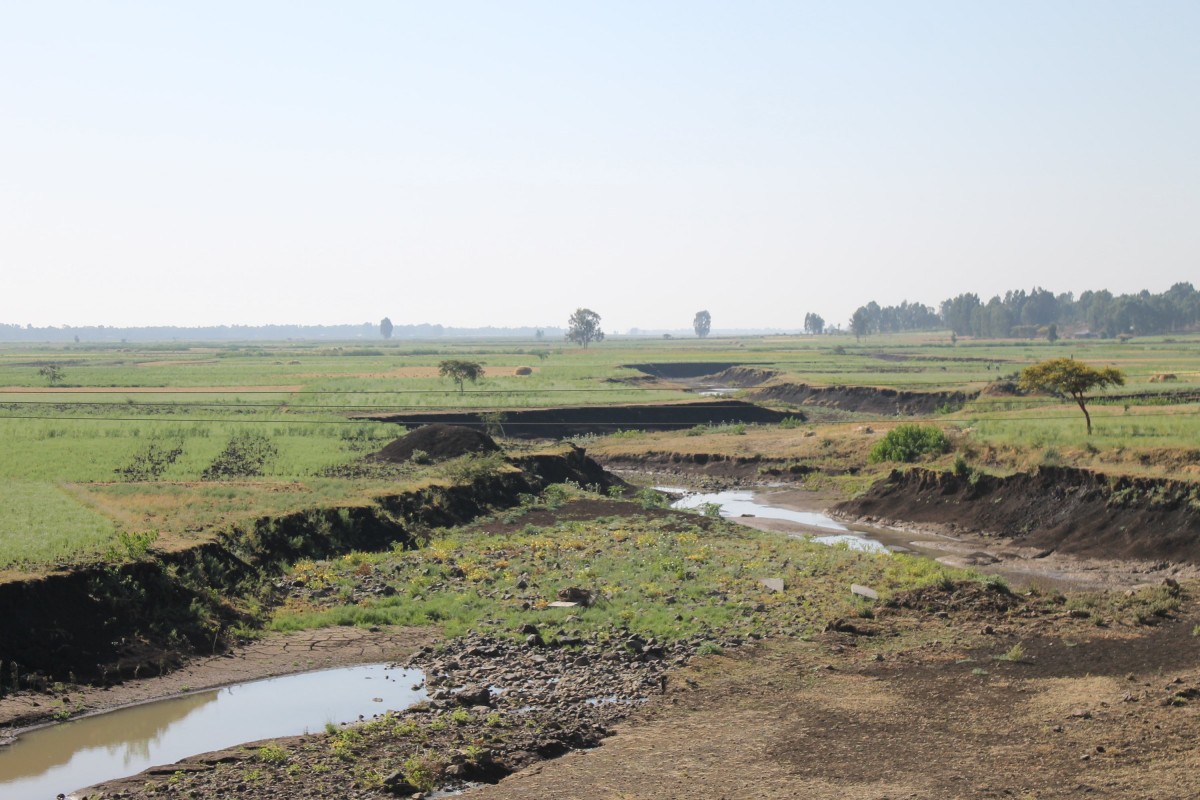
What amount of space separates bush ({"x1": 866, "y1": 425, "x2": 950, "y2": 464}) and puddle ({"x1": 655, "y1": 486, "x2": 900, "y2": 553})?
7120 millimetres

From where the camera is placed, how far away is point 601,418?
264 ft

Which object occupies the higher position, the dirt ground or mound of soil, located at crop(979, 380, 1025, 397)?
mound of soil, located at crop(979, 380, 1025, 397)

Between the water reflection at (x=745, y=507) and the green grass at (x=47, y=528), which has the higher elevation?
the green grass at (x=47, y=528)

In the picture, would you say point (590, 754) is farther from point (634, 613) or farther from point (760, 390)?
point (760, 390)

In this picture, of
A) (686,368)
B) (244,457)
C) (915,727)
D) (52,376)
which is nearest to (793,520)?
(244,457)

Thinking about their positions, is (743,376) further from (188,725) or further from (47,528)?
(188,725)

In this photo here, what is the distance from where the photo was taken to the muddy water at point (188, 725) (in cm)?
1895

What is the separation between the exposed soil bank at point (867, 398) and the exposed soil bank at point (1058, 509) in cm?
4116

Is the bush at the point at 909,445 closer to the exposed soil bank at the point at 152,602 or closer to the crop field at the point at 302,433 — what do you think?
the crop field at the point at 302,433

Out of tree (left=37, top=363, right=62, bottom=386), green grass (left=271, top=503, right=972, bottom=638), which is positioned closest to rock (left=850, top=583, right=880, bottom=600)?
green grass (left=271, top=503, right=972, bottom=638)

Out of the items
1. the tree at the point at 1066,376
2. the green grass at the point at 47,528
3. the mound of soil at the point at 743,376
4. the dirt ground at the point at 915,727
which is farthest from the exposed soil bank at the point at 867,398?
the green grass at the point at 47,528

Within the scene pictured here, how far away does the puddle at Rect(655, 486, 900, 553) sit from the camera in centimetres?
4150

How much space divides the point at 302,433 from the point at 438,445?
1315 centimetres

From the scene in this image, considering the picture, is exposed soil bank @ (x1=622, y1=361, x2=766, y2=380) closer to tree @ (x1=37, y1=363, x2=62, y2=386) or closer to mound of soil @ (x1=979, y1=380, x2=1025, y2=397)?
mound of soil @ (x1=979, y1=380, x2=1025, y2=397)
